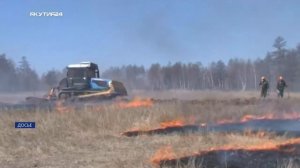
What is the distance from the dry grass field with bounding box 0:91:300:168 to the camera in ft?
32.2

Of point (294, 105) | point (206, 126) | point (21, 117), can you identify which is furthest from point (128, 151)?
point (294, 105)

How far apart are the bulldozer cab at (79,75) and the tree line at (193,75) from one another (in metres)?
6.94

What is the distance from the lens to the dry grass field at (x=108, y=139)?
32.2ft

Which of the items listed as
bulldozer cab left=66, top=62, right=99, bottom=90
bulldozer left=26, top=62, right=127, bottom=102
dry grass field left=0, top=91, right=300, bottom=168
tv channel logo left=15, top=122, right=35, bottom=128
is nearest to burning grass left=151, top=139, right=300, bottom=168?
dry grass field left=0, top=91, right=300, bottom=168

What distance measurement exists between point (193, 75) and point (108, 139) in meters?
81.4

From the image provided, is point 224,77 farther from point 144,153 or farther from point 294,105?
point 144,153

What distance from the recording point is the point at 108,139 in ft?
41.5

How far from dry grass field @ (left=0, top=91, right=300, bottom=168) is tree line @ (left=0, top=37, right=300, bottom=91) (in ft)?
72.6

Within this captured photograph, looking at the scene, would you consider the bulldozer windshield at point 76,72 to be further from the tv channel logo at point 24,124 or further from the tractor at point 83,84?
the tv channel logo at point 24,124

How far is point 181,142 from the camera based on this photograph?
452 inches

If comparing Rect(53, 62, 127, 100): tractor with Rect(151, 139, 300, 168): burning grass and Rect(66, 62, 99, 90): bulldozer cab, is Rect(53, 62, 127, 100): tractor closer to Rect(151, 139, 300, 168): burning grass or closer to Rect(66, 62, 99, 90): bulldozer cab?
Rect(66, 62, 99, 90): bulldozer cab

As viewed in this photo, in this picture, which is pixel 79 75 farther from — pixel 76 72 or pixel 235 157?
pixel 235 157

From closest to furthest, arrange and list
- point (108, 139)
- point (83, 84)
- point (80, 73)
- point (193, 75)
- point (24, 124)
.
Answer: point (108, 139) < point (24, 124) < point (83, 84) < point (80, 73) < point (193, 75)

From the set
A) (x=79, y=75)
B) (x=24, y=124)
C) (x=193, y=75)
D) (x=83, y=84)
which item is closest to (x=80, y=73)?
(x=79, y=75)
